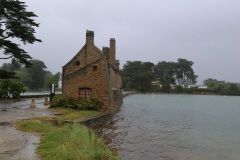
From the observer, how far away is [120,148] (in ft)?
33.8

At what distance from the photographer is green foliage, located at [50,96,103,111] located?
17609mm

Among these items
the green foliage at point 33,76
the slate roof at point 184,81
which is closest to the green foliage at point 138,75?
the slate roof at point 184,81

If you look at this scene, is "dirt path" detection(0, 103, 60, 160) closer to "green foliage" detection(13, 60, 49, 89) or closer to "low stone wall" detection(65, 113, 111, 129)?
"low stone wall" detection(65, 113, 111, 129)

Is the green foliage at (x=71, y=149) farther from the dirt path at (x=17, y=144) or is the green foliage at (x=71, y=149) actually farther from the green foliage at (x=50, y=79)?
the green foliage at (x=50, y=79)

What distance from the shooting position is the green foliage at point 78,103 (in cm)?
1761

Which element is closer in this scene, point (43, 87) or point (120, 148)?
point (120, 148)

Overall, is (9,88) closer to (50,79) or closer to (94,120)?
(94,120)

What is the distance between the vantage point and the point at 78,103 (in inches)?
707

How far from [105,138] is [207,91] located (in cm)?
11009

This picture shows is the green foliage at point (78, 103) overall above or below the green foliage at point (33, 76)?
below

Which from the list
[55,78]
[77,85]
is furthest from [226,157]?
[55,78]

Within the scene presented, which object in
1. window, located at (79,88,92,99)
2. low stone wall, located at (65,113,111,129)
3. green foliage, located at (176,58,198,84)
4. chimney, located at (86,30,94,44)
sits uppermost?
green foliage, located at (176,58,198,84)

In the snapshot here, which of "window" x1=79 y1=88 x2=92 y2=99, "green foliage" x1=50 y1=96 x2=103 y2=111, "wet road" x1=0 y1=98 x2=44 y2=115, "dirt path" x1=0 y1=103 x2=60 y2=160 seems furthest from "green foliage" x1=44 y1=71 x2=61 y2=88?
"dirt path" x1=0 y1=103 x2=60 y2=160

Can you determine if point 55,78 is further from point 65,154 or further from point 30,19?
point 65,154
